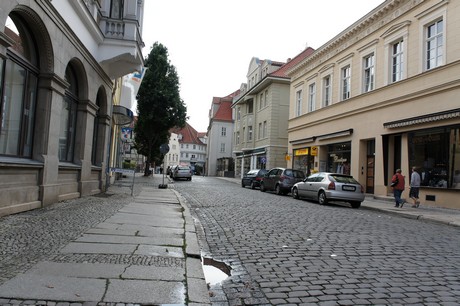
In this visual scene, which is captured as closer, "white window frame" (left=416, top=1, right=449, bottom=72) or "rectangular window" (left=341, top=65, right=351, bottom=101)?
"white window frame" (left=416, top=1, right=449, bottom=72)

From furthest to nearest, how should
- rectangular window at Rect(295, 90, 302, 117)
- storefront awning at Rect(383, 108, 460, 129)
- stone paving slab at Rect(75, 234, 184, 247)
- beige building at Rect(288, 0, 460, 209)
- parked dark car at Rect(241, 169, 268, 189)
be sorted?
1. rectangular window at Rect(295, 90, 302, 117)
2. parked dark car at Rect(241, 169, 268, 189)
3. beige building at Rect(288, 0, 460, 209)
4. storefront awning at Rect(383, 108, 460, 129)
5. stone paving slab at Rect(75, 234, 184, 247)

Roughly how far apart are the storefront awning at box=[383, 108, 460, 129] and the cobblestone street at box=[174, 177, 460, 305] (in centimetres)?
681

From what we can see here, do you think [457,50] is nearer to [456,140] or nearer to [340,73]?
[456,140]

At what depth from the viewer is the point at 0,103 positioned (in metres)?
7.52

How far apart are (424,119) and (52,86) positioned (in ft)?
47.8

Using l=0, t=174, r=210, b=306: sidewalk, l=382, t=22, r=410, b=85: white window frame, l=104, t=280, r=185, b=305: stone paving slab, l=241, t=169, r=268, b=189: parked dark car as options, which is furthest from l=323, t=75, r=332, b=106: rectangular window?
l=104, t=280, r=185, b=305: stone paving slab

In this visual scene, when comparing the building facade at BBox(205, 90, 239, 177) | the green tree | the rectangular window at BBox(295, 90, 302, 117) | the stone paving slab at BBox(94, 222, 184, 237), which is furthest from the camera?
the building facade at BBox(205, 90, 239, 177)

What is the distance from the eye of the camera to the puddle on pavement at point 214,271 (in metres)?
4.90

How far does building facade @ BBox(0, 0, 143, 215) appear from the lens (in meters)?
8.09

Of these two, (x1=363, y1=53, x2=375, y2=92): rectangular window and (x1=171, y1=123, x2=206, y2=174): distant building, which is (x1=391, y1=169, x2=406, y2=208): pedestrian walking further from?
(x1=171, y1=123, x2=206, y2=174): distant building

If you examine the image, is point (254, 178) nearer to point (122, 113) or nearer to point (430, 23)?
point (122, 113)

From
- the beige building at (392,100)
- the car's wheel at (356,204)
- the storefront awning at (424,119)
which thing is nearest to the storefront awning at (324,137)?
the beige building at (392,100)

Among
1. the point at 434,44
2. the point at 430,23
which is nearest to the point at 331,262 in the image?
the point at 434,44

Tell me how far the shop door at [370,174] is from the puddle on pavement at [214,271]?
1752cm
